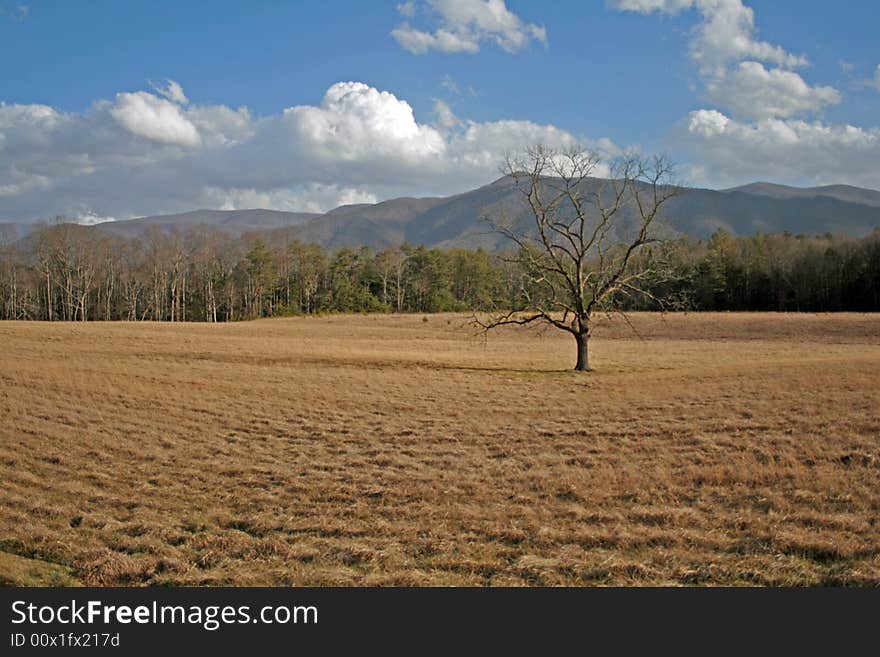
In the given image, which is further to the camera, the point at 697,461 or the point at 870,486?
the point at 697,461

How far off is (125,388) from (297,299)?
84539 millimetres

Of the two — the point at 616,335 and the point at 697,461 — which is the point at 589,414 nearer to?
the point at 697,461

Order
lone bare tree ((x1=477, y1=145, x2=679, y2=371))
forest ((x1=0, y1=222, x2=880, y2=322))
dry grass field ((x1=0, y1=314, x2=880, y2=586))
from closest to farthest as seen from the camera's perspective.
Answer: dry grass field ((x1=0, y1=314, x2=880, y2=586)), lone bare tree ((x1=477, y1=145, x2=679, y2=371)), forest ((x1=0, y1=222, x2=880, y2=322))

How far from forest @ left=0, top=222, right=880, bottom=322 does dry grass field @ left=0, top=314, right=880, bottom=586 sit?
2600 inches

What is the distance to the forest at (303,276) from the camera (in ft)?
286

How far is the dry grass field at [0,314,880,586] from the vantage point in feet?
25.3

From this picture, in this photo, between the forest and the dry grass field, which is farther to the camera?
the forest

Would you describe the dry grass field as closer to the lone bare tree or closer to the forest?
the lone bare tree

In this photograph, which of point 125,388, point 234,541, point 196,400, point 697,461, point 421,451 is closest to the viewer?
point 234,541

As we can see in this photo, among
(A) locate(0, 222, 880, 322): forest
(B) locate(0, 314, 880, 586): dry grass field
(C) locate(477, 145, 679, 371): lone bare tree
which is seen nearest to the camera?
(B) locate(0, 314, 880, 586): dry grass field

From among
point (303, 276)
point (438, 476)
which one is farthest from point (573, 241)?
point (303, 276)

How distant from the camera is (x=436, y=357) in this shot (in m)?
37.8

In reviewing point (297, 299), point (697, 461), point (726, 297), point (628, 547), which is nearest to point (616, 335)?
point (726, 297)

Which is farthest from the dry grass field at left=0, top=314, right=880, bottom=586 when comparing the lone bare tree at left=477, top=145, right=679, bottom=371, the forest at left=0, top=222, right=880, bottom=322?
the forest at left=0, top=222, right=880, bottom=322
